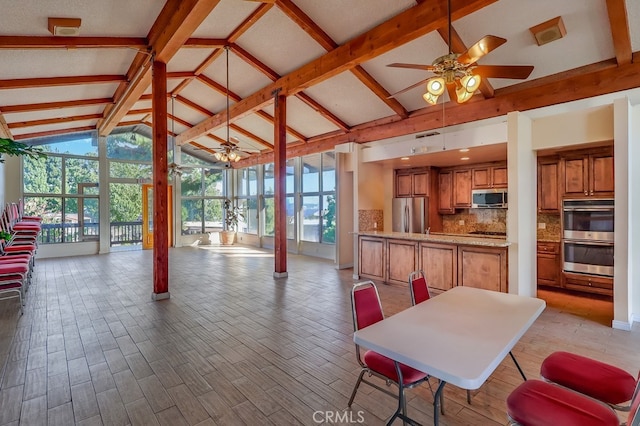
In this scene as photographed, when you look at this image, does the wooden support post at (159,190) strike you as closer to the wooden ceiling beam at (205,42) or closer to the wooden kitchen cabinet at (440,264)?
the wooden ceiling beam at (205,42)

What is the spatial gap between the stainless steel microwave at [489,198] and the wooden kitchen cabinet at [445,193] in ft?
1.58

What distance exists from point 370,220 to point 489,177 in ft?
8.08

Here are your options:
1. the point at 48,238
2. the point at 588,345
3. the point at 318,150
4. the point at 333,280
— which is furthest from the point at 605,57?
the point at 48,238

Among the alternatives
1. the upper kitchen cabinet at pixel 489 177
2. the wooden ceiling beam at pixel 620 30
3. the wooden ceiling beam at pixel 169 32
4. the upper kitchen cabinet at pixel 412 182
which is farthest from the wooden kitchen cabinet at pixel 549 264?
the wooden ceiling beam at pixel 169 32

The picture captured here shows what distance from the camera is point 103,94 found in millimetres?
6707

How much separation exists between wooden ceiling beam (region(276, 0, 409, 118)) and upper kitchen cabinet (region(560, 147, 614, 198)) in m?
2.74

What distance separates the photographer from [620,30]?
331cm

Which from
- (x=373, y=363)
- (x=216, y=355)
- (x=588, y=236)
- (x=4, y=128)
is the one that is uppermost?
(x=4, y=128)

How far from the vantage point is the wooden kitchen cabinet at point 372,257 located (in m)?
5.73

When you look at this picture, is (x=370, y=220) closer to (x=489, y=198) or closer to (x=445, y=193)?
(x=445, y=193)

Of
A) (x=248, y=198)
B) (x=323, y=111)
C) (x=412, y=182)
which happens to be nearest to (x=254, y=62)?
(x=323, y=111)

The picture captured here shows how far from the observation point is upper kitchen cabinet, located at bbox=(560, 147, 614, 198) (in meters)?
Answer: 4.54

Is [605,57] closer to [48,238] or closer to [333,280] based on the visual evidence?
[333,280]

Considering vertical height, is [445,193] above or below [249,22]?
below
